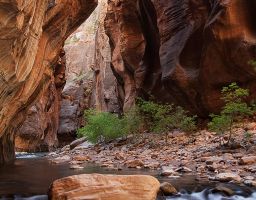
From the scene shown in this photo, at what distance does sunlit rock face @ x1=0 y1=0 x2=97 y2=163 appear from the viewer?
7.39 metres

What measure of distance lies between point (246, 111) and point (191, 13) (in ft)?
34.7

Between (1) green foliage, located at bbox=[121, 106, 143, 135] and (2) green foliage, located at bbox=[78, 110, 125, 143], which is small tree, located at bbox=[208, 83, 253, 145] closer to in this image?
(1) green foliage, located at bbox=[121, 106, 143, 135]

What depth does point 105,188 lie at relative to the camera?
21.6 ft

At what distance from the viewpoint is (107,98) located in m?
42.1

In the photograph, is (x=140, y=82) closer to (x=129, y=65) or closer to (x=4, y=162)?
(x=129, y=65)

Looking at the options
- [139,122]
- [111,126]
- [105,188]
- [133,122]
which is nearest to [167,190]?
[105,188]

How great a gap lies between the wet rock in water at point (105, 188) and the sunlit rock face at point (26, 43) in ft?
10.6

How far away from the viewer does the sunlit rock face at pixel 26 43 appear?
7.39m

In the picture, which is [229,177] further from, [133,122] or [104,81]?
[104,81]

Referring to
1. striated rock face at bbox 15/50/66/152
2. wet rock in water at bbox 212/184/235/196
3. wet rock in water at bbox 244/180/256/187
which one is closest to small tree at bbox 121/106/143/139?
striated rock face at bbox 15/50/66/152

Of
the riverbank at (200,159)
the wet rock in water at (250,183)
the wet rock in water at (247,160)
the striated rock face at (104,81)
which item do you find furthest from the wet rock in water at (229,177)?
the striated rock face at (104,81)

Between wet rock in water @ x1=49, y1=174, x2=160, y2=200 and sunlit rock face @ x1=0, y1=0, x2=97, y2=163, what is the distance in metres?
3.24

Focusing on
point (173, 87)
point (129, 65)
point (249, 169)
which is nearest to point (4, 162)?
point (173, 87)

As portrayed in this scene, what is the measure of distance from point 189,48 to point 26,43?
13.2m
